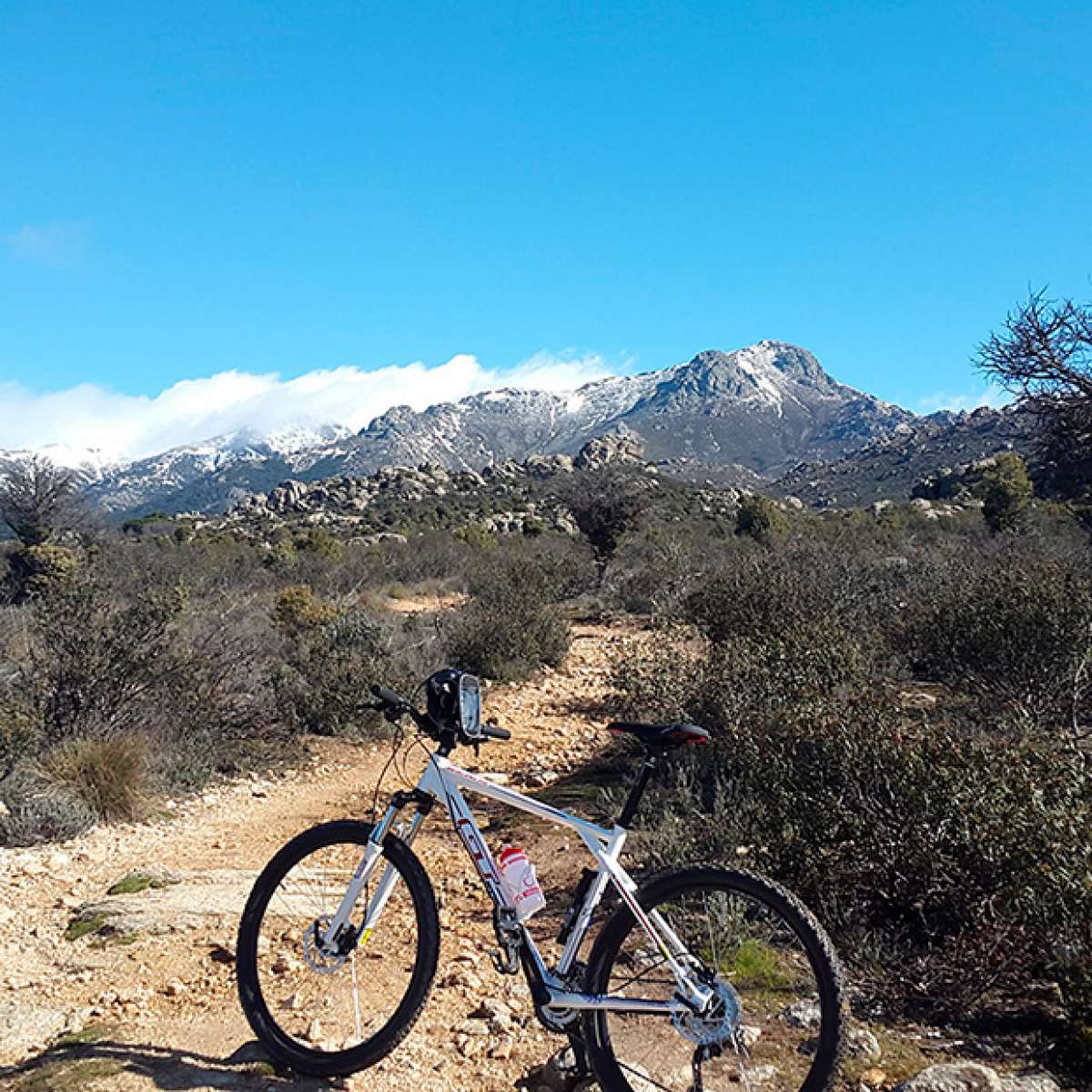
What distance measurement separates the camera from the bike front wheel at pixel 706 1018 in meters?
2.52

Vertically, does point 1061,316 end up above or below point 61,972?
above

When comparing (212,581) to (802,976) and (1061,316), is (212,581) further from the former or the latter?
(802,976)

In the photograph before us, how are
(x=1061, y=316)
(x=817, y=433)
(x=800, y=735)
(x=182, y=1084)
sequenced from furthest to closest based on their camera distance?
(x=817, y=433), (x=1061, y=316), (x=800, y=735), (x=182, y=1084)

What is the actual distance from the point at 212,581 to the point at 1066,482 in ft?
47.0

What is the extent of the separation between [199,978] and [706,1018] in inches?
88.7

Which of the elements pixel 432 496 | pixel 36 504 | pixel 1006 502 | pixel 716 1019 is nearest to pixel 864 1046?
pixel 716 1019

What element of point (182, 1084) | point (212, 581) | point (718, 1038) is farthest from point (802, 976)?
point (212, 581)

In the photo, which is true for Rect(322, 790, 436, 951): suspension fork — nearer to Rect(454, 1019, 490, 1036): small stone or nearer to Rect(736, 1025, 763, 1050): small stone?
Rect(454, 1019, 490, 1036): small stone

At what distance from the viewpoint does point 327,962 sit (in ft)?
10.3

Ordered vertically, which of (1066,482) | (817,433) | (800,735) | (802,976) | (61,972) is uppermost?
(817,433)

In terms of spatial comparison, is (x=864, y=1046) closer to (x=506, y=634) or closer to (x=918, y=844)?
→ (x=918, y=844)

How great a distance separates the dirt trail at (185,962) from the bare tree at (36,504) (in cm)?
1548

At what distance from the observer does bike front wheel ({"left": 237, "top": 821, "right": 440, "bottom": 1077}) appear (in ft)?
9.65

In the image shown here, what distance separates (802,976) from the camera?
11.3 ft
